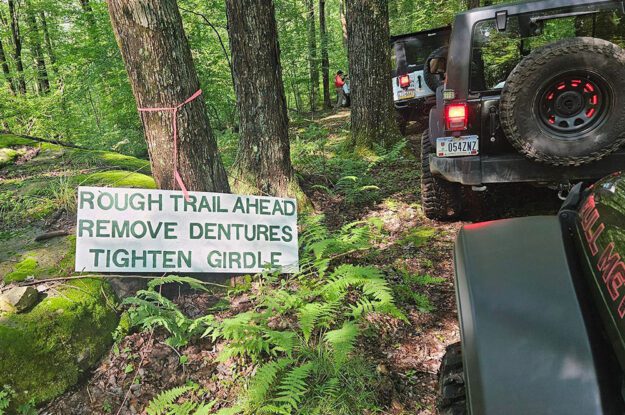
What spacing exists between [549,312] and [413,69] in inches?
376

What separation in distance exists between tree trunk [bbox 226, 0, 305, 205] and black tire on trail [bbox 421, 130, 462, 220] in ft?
4.77

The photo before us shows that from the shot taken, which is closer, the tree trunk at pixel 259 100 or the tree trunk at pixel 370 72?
the tree trunk at pixel 259 100

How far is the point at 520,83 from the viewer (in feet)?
11.3

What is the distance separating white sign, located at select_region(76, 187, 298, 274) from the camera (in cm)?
314

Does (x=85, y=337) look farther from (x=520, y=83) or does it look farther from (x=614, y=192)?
(x=520, y=83)

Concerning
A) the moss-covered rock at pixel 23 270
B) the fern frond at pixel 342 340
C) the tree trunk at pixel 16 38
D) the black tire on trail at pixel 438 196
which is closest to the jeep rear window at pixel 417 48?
the black tire on trail at pixel 438 196

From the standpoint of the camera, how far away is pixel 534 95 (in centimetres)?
346

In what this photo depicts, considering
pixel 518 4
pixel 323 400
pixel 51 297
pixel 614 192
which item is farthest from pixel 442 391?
pixel 518 4

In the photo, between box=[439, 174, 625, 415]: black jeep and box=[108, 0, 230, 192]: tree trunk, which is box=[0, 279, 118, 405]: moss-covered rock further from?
box=[439, 174, 625, 415]: black jeep

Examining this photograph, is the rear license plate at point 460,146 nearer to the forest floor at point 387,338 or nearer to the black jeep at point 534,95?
the black jeep at point 534,95

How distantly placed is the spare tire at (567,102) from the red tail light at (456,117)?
40 cm

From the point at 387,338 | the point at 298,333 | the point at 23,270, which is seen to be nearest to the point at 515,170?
the point at 387,338

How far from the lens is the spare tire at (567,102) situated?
328cm

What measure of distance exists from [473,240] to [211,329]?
6.36ft
